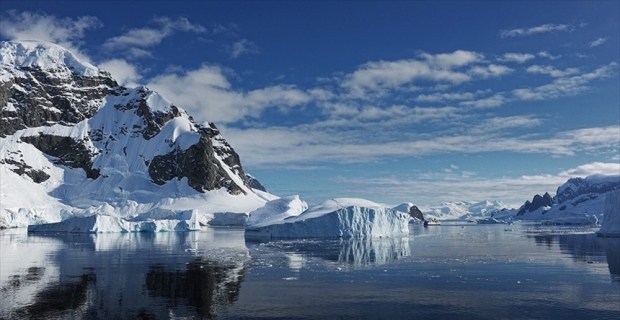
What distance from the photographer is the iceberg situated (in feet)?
234

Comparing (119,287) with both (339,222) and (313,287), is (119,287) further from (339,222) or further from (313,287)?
(339,222)

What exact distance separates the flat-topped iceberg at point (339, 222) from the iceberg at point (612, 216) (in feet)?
96.1

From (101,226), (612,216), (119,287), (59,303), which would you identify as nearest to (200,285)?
(119,287)

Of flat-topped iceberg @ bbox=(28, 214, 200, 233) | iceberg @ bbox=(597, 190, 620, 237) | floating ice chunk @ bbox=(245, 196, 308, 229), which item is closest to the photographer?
iceberg @ bbox=(597, 190, 620, 237)

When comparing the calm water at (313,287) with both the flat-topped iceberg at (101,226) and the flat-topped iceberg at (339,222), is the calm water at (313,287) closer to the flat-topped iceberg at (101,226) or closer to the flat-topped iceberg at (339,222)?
the flat-topped iceberg at (339,222)

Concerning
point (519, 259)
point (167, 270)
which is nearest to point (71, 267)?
point (167, 270)

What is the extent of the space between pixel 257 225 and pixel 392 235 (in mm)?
21328

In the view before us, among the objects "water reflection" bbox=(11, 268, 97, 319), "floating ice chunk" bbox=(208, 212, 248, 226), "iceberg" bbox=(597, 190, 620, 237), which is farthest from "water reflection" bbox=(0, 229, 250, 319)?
"floating ice chunk" bbox=(208, 212, 248, 226)

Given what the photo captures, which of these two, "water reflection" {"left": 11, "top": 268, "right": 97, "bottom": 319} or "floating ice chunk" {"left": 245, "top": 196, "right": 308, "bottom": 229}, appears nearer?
"water reflection" {"left": 11, "top": 268, "right": 97, "bottom": 319}

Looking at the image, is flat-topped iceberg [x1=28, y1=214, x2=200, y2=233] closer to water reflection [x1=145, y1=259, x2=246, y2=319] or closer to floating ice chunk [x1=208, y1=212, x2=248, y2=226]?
floating ice chunk [x1=208, y1=212, x2=248, y2=226]

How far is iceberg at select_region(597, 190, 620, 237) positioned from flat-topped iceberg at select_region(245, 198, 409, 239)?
29.3 meters

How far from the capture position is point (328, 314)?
21656 mm

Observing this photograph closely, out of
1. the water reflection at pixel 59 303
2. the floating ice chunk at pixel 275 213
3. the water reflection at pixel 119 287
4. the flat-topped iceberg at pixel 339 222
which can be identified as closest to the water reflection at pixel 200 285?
the water reflection at pixel 119 287

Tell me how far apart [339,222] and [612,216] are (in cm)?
3766
